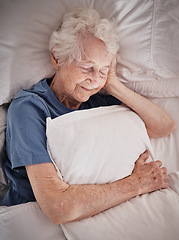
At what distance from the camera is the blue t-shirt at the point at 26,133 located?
1.02 metres

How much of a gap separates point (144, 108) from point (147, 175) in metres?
0.37

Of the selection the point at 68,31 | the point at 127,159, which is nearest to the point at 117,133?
the point at 127,159

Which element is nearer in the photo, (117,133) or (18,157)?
(18,157)

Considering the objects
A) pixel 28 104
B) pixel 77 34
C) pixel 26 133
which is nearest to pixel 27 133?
pixel 26 133

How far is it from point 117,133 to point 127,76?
385 mm

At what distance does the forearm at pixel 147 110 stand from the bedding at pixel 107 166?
0.14 m

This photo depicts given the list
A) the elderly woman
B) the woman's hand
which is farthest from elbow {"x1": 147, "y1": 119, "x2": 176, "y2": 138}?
the woman's hand

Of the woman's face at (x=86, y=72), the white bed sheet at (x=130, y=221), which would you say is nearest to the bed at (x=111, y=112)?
the white bed sheet at (x=130, y=221)

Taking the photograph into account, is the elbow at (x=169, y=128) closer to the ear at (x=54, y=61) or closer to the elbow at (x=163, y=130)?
the elbow at (x=163, y=130)

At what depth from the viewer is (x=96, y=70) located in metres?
1.17

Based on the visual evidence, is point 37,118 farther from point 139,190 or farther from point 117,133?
point 139,190

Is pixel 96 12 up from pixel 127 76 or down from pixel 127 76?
up

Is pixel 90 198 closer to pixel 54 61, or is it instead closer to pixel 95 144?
pixel 95 144

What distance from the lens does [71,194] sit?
1017 mm
